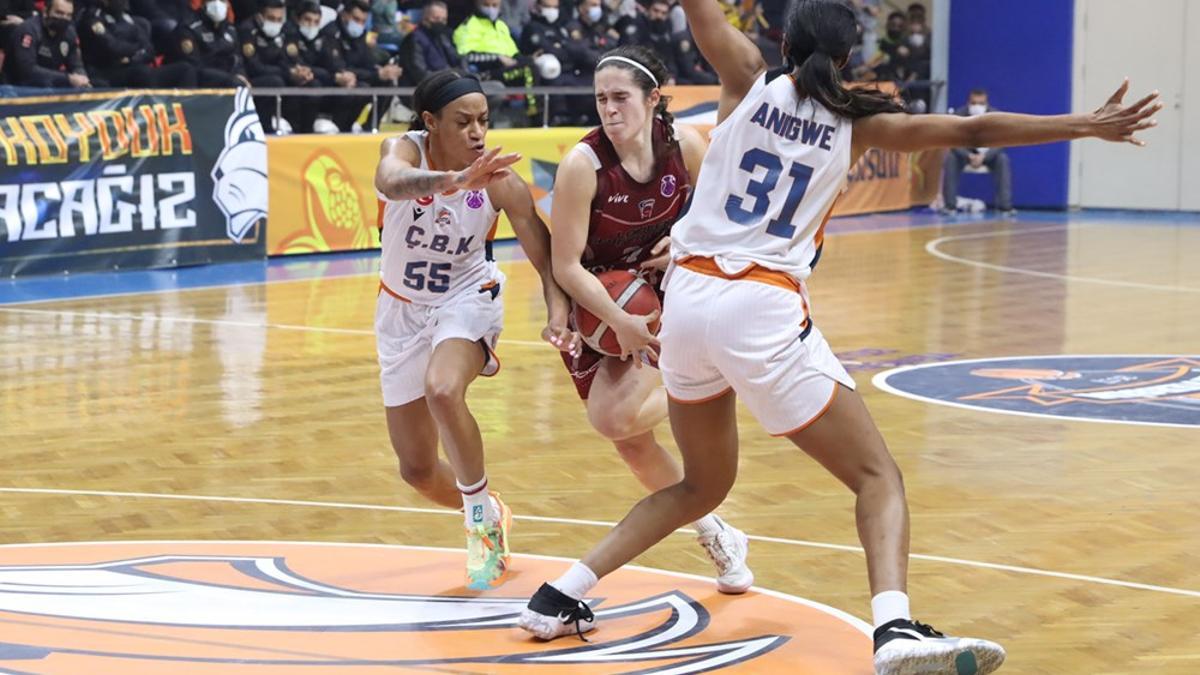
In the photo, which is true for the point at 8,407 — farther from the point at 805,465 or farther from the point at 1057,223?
the point at 1057,223

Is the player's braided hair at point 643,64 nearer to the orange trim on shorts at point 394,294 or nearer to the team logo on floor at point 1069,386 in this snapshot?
the orange trim on shorts at point 394,294

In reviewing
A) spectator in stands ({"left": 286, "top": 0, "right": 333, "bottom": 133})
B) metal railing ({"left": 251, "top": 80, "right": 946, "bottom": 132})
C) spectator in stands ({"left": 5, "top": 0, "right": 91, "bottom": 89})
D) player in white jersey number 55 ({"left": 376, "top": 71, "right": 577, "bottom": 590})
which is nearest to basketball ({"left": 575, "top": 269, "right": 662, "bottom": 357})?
player in white jersey number 55 ({"left": 376, "top": 71, "right": 577, "bottom": 590})

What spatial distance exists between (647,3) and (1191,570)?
16.6m

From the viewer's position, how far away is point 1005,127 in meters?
4.54

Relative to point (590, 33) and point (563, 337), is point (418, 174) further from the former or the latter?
point (590, 33)

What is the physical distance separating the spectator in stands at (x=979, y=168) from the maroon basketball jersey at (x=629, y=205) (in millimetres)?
18765

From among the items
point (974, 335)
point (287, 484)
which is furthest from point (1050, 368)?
point (287, 484)

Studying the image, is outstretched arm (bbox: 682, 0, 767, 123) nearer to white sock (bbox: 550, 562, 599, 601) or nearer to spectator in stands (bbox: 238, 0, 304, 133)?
white sock (bbox: 550, 562, 599, 601)

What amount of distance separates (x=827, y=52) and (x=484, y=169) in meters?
1.13

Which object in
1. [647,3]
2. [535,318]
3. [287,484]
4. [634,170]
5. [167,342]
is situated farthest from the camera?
[647,3]

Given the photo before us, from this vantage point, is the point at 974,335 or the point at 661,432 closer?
the point at 661,432

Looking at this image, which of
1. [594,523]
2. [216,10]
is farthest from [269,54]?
[594,523]

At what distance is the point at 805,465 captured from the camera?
8102 millimetres

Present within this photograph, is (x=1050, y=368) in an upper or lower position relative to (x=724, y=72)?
lower
